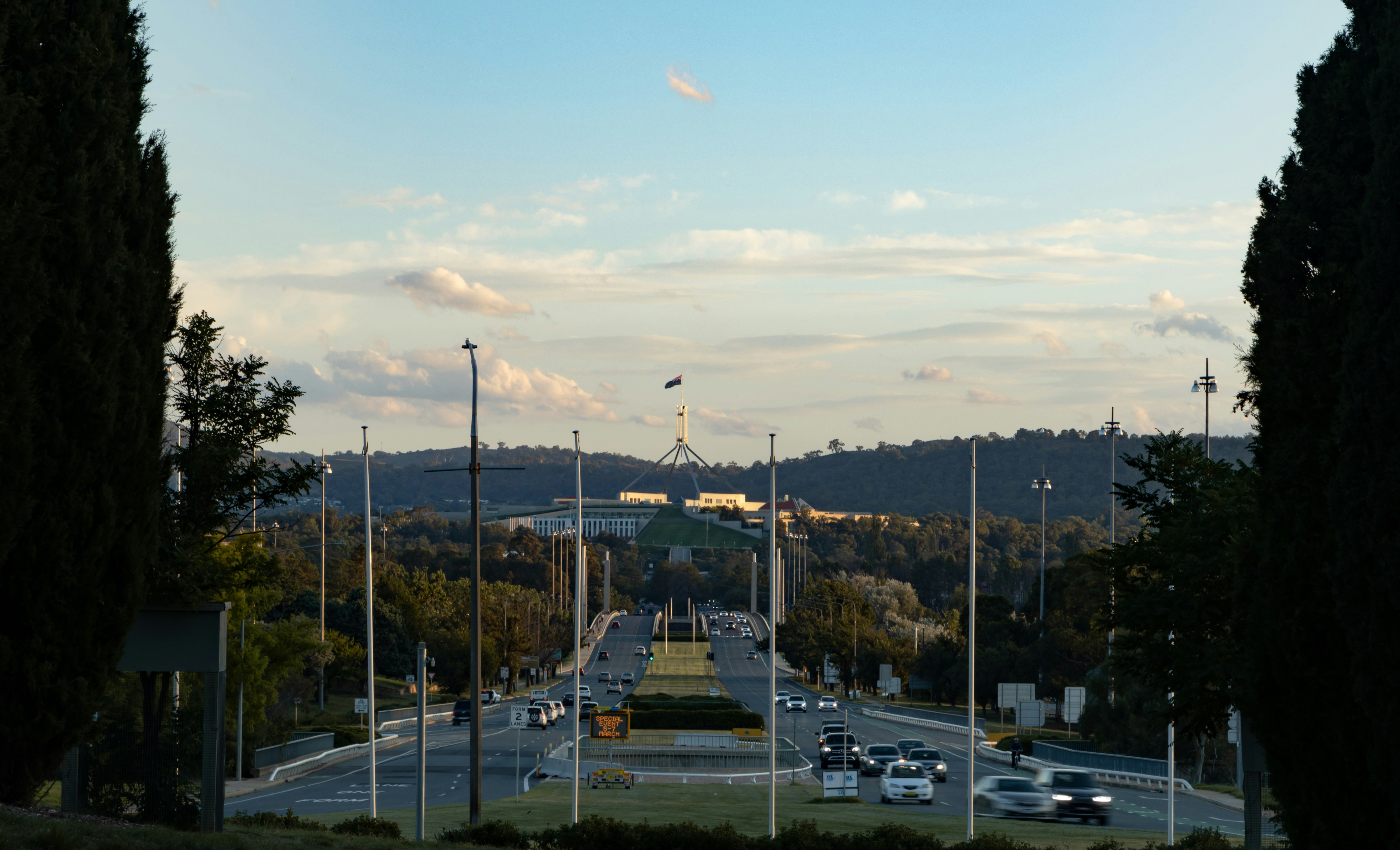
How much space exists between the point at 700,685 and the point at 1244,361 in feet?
294

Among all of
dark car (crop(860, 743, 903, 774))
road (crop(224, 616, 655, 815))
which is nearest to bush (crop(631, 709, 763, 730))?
road (crop(224, 616, 655, 815))

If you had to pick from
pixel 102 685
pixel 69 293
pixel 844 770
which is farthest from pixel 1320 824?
pixel 844 770

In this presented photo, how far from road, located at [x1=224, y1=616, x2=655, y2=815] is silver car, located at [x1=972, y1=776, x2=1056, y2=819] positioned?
15.2 metres

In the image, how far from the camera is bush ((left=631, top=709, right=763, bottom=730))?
6969cm

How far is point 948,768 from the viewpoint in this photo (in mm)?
53469

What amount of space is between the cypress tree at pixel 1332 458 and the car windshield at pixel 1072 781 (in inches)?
942

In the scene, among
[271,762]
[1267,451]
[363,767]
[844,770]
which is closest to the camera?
[1267,451]

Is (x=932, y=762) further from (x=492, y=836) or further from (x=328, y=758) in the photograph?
(x=492, y=836)

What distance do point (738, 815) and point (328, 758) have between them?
93.3 ft

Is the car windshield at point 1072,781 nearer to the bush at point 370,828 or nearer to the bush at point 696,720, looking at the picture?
the bush at point 370,828

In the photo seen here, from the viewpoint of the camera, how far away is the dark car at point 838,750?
2012 inches

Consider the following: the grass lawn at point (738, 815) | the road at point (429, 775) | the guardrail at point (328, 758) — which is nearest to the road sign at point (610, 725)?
the road at point (429, 775)

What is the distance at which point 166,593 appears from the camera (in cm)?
1795

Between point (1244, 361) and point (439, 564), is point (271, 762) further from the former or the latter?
point (439, 564)
